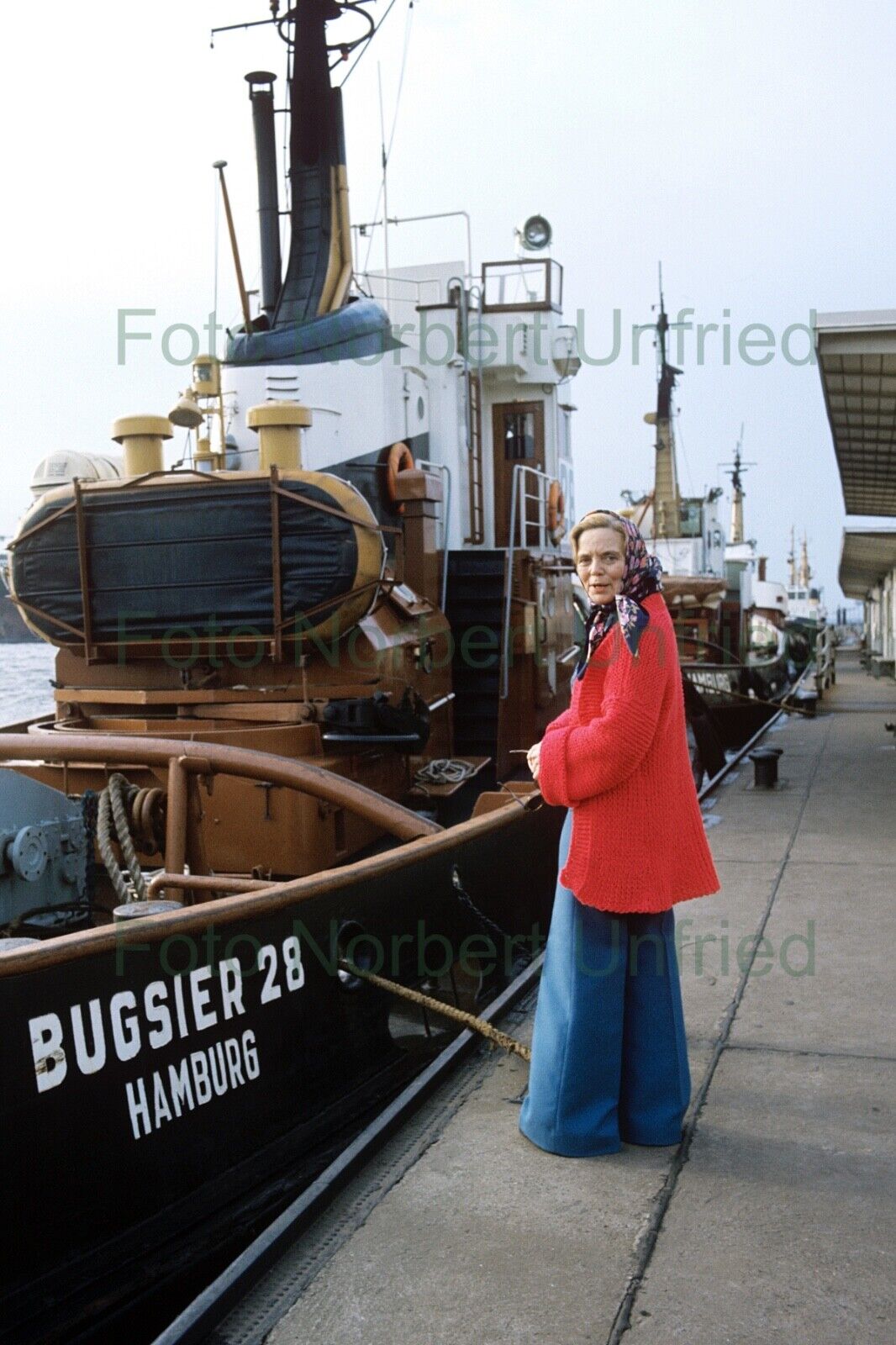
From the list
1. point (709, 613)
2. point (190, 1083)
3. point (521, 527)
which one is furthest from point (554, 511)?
point (709, 613)

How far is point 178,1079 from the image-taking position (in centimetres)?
374

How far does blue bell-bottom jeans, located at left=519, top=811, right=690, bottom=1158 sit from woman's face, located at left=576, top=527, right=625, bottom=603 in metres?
0.68

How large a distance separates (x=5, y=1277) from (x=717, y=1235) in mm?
1863

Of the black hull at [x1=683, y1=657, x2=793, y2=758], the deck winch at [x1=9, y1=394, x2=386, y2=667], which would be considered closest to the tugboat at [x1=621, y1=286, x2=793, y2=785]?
the black hull at [x1=683, y1=657, x2=793, y2=758]

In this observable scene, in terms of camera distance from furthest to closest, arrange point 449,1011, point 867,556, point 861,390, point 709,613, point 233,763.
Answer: point 867,556
point 709,613
point 861,390
point 233,763
point 449,1011

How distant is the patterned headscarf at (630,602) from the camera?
3.42m

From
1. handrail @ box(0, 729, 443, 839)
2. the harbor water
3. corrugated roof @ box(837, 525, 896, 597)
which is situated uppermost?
corrugated roof @ box(837, 525, 896, 597)

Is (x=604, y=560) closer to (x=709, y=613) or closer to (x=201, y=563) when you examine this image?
(x=201, y=563)

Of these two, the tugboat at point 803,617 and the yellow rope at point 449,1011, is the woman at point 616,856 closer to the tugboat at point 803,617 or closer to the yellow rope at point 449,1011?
the yellow rope at point 449,1011

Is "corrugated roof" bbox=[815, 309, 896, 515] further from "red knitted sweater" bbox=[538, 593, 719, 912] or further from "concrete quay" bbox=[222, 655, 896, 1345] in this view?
"red knitted sweater" bbox=[538, 593, 719, 912]

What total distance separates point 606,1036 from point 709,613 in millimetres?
22812

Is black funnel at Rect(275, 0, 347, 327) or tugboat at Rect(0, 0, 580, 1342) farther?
black funnel at Rect(275, 0, 347, 327)

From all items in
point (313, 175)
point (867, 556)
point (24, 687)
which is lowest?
point (24, 687)

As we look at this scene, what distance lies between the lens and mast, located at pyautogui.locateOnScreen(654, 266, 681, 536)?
36.4 meters
